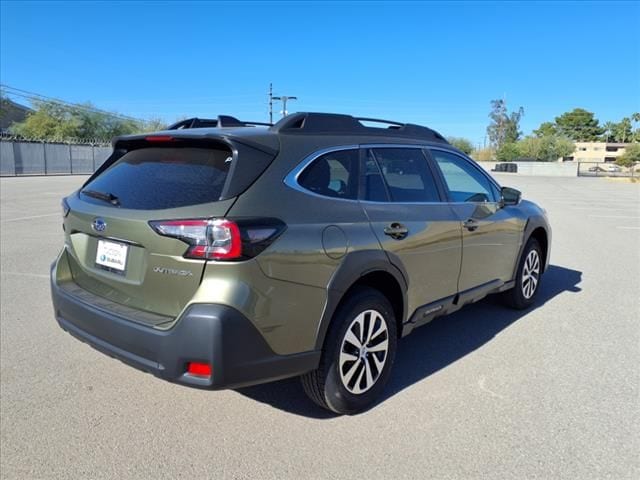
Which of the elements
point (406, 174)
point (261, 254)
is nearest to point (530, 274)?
point (406, 174)

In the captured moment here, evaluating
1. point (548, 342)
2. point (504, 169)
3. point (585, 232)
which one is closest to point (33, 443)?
point (548, 342)

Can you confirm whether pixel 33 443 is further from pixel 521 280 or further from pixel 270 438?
pixel 521 280

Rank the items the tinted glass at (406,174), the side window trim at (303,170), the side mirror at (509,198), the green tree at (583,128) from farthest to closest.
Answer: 1. the green tree at (583,128)
2. the side mirror at (509,198)
3. the tinted glass at (406,174)
4. the side window trim at (303,170)

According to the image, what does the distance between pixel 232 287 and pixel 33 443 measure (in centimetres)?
155

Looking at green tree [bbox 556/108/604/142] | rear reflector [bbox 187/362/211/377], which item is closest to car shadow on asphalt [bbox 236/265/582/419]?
rear reflector [bbox 187/362/211/377]

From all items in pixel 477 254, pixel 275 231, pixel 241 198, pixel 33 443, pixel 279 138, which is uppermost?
pixel 279 138

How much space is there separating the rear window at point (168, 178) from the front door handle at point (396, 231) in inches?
45.0

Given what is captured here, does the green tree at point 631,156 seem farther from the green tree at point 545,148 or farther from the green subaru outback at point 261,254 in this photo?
the green subaru outback at point 261,254

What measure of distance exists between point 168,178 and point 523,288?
3.92m

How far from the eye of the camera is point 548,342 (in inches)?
174

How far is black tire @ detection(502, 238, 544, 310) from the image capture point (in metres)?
5.11

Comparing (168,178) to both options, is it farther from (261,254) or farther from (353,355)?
(353,355)

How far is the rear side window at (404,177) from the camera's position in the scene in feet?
11.3

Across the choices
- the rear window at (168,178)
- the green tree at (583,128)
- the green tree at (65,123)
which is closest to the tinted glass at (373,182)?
the rear window at (168,178)
